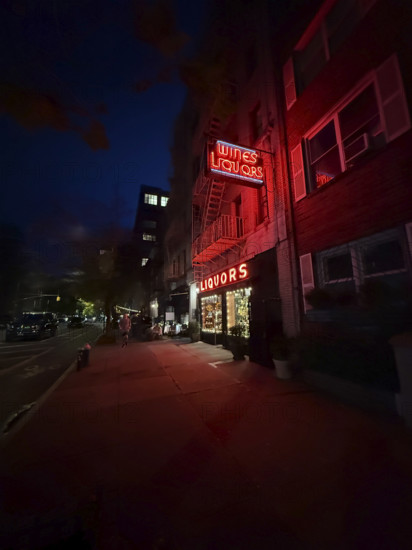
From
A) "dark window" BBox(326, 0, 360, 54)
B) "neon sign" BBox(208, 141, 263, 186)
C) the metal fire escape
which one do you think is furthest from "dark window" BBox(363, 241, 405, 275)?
"dark window" BBox(326, 0, 360, 54)

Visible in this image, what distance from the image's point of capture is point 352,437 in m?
3.35

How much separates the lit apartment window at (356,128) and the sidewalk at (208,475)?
6.20 m

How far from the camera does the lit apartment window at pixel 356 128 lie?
5.17 metres

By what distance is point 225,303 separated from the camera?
11555 millimetres

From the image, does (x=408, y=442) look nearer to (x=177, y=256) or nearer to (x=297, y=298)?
(x=297, y=298)

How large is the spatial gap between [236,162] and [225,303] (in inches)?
255

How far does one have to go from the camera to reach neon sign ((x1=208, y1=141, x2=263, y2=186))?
856cm

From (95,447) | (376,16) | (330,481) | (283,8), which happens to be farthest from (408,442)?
(283,8)

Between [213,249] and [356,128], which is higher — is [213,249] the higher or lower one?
the lower one

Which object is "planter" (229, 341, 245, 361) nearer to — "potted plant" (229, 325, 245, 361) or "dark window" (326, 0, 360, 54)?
"potted plant" (229, 325, 245, 361)

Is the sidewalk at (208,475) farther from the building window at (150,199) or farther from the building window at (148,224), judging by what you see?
the building window at (150,199)

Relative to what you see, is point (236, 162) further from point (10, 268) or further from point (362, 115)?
point (10, 268)

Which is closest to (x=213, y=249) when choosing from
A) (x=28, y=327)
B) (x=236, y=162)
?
(x=236, y=162)

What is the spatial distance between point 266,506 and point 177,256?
1934cm
